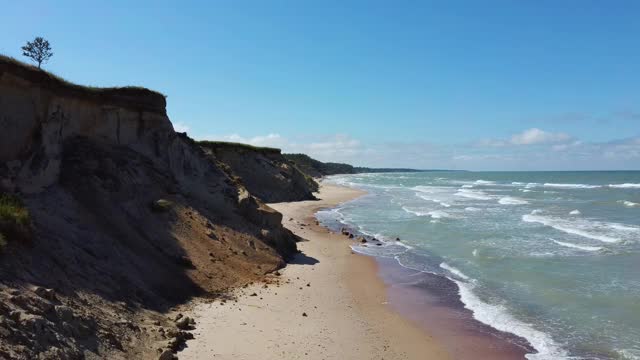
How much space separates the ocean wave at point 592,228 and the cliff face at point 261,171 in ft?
77.8

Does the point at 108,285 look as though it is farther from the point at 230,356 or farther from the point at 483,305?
the point at 483,305

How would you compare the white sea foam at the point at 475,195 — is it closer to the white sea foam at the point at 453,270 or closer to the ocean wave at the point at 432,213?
the ocean wave at the point at 432,213

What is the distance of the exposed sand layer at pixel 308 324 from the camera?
11.2m

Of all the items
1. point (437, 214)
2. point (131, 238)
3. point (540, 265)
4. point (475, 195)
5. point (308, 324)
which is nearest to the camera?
point (308, 324)

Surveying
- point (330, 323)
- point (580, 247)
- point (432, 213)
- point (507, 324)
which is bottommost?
point (507, 324)

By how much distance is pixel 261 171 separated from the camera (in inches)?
1997

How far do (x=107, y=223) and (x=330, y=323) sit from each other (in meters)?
7.09

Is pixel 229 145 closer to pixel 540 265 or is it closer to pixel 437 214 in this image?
pixel 437 214

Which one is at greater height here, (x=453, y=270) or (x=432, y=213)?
(x=432, y=213)

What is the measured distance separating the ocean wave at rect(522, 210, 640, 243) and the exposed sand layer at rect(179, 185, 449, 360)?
17.1 meters

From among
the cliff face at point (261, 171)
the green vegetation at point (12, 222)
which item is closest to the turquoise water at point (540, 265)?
the cliff face at point (261, 171)

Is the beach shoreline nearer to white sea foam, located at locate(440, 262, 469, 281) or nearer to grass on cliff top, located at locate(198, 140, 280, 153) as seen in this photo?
white sea foam, located at locate(440, 262, 469, 281)

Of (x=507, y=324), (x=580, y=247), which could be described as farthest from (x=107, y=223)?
(x=580, y=247)

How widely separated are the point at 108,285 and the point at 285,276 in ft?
24.0
